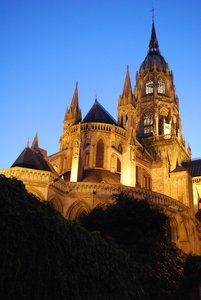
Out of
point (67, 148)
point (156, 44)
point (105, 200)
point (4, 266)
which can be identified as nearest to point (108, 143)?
point (67, 148)

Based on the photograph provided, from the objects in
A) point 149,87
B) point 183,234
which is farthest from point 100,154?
point 149,87

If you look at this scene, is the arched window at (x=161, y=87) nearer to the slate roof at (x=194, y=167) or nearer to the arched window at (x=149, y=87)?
the arched window at (x=149, y=87)

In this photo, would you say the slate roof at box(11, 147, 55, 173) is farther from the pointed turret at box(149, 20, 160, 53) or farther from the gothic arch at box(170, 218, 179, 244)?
the pointed turret at box(149, 20, 160, 53)

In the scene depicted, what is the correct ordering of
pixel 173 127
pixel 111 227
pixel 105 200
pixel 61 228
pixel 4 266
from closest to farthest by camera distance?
pixel 4 266 → pixel 61 228 → pixel 111 227 → pixel 105 200 → pixel 173 127

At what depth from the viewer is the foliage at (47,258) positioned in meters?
7.97

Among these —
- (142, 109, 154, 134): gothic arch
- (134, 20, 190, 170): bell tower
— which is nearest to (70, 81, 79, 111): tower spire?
(134, 20, 190, 170): bell tower

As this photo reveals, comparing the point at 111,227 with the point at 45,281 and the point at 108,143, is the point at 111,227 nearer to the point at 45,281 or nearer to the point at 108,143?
the point at 45,281

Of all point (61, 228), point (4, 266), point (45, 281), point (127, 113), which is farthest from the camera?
point (127, 113)

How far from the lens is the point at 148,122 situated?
151 ft

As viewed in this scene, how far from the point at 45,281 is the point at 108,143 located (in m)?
23.9

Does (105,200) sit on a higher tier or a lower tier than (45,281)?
higher

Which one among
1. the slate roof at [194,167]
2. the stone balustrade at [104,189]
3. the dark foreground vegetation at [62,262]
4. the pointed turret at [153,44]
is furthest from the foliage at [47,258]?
the pointed turret at [153,44]

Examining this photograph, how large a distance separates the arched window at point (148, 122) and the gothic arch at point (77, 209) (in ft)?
80.0

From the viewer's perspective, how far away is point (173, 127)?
44031mm
